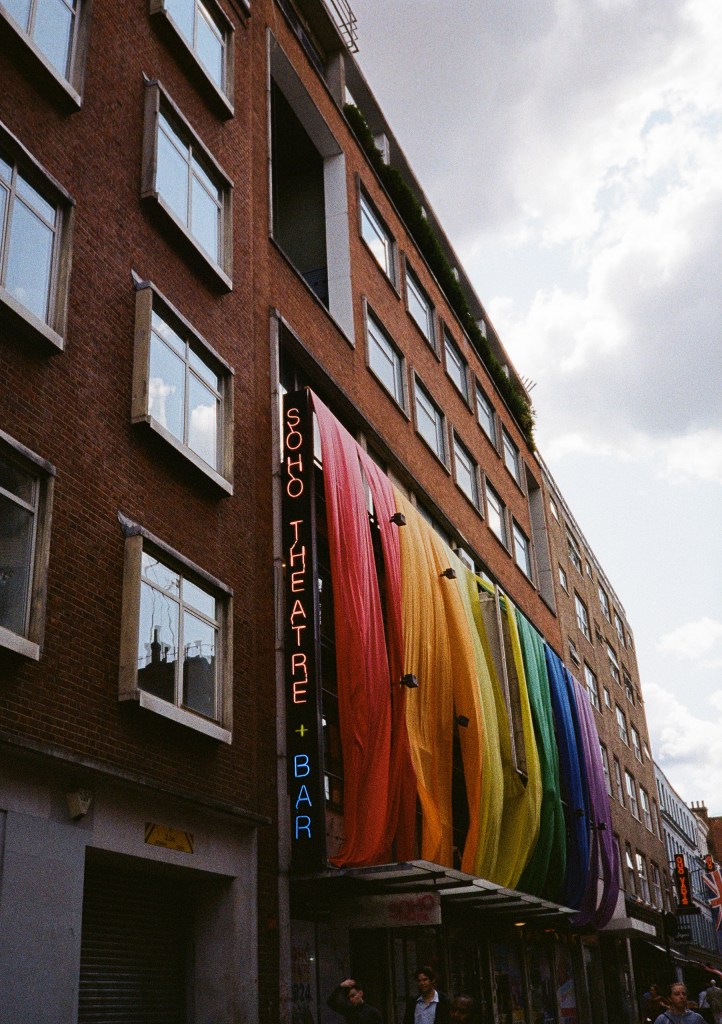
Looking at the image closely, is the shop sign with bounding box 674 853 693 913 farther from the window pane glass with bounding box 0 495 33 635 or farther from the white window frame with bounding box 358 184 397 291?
the window pane glass with bounding box 0 495 33 635

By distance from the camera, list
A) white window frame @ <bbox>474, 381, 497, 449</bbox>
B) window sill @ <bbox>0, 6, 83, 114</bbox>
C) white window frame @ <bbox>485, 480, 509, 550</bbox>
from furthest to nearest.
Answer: white window frame @ <bbox>474, 381, 497, 449</bbox> → white window frame @ <bbox>485, 480, 509, 550</bbox> → window sill @ <bbox>0, 6, 83, 114</bbox>

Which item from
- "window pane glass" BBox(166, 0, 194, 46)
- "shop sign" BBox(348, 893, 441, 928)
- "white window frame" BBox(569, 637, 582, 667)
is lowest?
"shop sign" BBox(348, 893, 441, 928)

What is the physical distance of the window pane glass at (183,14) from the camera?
1638 cm

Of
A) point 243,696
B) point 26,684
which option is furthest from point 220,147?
point 26,684

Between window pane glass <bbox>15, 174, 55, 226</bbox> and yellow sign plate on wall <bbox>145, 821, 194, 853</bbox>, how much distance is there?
6.84 metres

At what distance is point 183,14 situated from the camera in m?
16.8

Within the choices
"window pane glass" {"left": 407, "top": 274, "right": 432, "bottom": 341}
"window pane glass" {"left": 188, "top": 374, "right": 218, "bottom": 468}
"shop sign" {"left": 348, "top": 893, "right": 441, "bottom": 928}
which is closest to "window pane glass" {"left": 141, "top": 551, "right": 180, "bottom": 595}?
"window pane glass" {"left": 188, "top": 374, "right": 218, "bottom": 468}

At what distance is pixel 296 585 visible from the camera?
15.6 meters

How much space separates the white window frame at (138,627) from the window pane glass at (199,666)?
0.13 metres

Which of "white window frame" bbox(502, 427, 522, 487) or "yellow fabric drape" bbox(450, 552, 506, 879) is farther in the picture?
"white window frame" bbox(502, 427, 522, 487)

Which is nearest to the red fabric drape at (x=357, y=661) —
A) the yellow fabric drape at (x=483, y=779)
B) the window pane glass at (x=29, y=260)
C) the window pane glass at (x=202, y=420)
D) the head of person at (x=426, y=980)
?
the window pane glass at (x=202, y=420)

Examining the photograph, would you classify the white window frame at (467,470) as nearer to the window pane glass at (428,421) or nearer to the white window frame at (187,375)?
the window pane glass at (428,421)

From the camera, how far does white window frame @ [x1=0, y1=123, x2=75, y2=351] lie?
10672 millimetres

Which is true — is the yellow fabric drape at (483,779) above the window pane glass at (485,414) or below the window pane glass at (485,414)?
below
